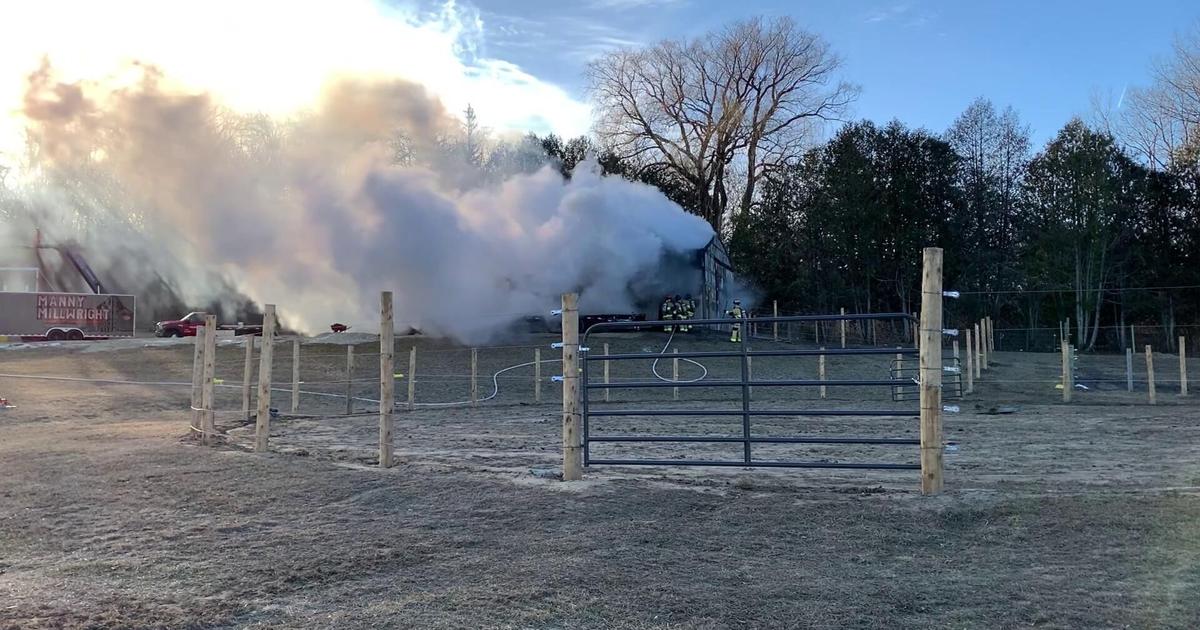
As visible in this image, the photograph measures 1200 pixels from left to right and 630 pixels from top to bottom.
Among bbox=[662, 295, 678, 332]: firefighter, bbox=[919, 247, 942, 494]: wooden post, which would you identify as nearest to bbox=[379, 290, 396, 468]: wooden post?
bbox=[919, 247, 942, 494]: wooden post

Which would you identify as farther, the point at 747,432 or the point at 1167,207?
the point at 1167,207

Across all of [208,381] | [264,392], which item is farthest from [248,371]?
[264,392]

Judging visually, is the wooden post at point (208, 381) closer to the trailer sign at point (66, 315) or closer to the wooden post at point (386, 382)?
the wooden post at point (386, 382)

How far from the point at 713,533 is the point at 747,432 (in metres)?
2.74

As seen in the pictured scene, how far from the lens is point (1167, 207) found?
44.5m

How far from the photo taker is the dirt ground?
15.8 ft

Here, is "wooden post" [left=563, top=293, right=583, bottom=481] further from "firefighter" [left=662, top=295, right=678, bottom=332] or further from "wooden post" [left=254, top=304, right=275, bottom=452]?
"firefighter" [left=662, top=295, right=678, bottom=332]

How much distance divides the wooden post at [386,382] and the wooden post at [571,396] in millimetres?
2183

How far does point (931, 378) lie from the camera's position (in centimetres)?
784

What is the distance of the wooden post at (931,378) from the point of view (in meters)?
7.73

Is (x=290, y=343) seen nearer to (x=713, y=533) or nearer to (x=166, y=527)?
(x=166, y=527)

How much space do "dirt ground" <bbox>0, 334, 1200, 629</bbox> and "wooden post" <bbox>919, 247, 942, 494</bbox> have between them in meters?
0.28

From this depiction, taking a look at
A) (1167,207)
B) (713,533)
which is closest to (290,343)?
(713,533)

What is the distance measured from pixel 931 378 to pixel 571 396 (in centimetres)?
364
